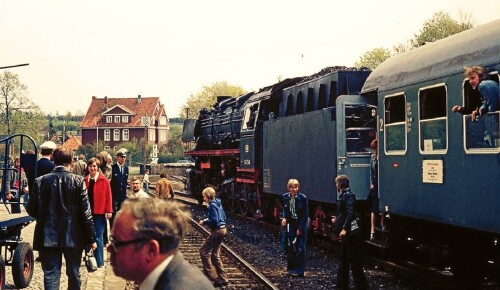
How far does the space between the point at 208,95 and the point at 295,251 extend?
7457 centimetres

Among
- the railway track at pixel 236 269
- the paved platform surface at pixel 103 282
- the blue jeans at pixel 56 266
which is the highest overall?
the blue jeans at pixel 56 266

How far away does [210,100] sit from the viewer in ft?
277

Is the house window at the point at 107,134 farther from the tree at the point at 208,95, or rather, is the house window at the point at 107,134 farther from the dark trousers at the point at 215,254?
the dark trousers at the point at 215,254

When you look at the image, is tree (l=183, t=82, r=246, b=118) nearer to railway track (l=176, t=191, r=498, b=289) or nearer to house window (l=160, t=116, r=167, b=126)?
house window (l=160, t=116, r=167, b=126)

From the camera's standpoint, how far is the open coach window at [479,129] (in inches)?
299

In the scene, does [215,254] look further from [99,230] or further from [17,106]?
[17,106]

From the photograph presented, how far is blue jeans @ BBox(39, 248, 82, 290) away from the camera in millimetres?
6988

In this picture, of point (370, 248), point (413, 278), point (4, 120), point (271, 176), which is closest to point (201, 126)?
point (271, 176)

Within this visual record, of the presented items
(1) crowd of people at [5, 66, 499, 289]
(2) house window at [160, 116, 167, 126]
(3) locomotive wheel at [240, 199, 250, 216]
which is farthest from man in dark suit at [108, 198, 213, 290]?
(2) house window at [160, 116, 167, 126]

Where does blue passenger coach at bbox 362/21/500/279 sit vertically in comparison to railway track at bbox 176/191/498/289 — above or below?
above

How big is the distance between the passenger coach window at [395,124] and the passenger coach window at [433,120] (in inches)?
22.3

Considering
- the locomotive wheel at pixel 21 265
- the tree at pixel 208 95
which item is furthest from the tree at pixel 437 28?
the locomotive wheel at pixel 21 265

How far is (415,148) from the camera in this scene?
377 inches

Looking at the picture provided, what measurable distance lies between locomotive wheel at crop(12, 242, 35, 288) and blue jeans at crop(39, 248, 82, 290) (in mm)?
1814
